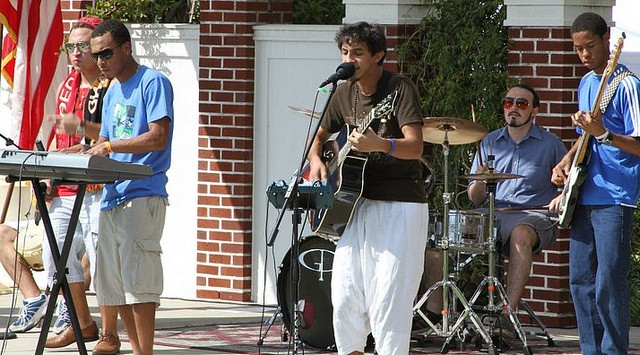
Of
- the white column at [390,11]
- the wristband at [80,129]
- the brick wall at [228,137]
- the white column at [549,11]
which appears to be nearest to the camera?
the wristband at [80,129]

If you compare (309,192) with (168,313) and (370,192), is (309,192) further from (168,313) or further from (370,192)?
(168,313)

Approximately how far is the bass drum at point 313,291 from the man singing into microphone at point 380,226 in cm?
229

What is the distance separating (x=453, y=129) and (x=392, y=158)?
2284mm

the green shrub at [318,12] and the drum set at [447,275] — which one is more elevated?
the green shrub at [318,12]

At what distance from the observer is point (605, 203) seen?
290 inches

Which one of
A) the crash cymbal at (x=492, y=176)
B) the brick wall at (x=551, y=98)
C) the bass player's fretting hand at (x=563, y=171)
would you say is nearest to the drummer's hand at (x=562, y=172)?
the bass player's fretting hand at (x=563, y=171)

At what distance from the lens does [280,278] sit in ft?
30.2

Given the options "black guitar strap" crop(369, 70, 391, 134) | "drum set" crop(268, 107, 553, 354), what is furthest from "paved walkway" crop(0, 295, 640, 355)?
"black guitar strap" crop(369, 70, 391, 134)

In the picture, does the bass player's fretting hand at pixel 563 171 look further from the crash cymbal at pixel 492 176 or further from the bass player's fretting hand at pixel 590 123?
the crash cymbal at pixel 492 176

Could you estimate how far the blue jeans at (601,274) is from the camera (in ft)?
24.0

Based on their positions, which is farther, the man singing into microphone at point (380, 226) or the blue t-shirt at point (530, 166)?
the blue t-shirt at point (530, 166)

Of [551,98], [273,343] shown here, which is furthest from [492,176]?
[273,343]

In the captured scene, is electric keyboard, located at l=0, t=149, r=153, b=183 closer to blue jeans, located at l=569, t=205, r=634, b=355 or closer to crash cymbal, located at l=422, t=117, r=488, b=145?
blue jeans, located at l=569, t=205, r=634, b=355

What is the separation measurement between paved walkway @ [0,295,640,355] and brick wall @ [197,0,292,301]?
1.13 ft
